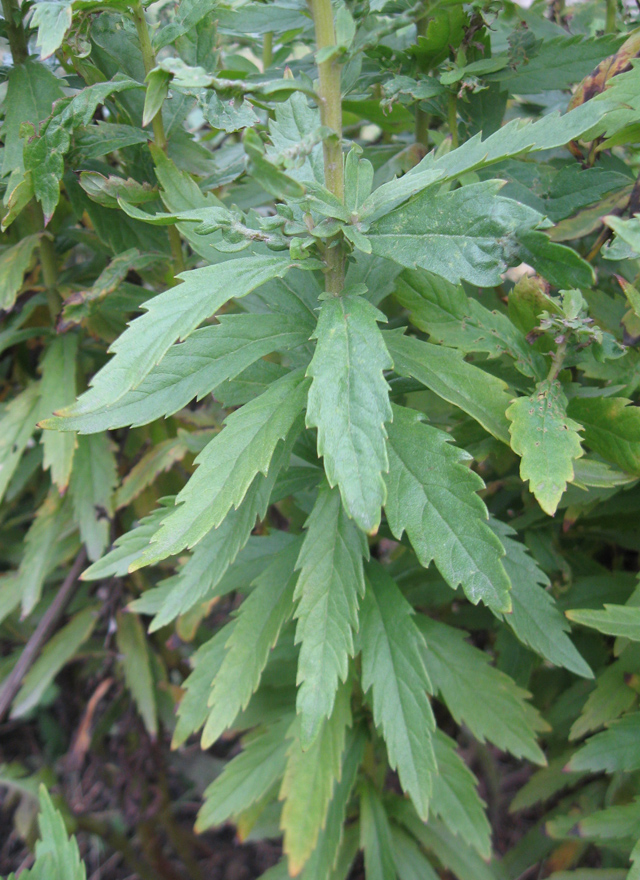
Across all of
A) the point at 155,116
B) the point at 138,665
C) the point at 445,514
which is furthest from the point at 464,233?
the point at 138,665

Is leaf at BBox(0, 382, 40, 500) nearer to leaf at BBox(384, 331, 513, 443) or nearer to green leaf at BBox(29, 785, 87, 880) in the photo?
green leaf at BBox(29, 785, 87, 880)

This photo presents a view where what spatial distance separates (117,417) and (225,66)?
3.04 feet

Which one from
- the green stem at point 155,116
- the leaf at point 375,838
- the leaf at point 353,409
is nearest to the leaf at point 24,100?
the green stem at point 155,116

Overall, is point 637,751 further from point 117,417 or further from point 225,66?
point 225,66

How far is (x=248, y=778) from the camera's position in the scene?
1100 millimetres

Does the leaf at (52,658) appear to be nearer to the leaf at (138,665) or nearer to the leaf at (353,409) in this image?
the leaf at (138,665)

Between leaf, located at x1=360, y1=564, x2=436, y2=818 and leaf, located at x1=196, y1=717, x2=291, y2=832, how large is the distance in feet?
0.97

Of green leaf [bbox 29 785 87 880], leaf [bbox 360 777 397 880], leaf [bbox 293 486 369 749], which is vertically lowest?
leaf [bbox 360 777 397 880]

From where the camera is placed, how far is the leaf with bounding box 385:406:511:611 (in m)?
0.71

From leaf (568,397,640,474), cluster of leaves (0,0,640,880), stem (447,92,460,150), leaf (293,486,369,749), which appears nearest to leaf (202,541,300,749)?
cluster of leaves (0,0,640,880)

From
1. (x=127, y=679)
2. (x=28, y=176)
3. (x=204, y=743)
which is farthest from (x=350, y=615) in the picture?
(x=127, y=679)

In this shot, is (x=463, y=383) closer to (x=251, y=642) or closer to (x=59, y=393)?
(x=251, y=642)

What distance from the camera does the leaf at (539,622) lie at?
0.86 m

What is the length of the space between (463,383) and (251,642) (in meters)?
0.47
